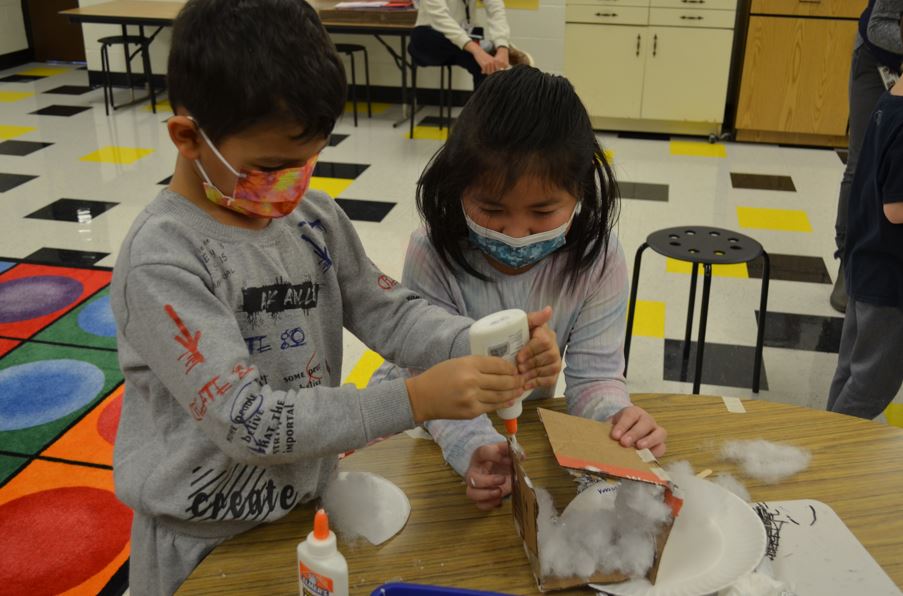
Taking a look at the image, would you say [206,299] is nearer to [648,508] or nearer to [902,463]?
[648,508]

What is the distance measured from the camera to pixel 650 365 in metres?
2.62

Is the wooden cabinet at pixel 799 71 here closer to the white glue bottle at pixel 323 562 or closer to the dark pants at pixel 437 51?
the dark pants at pixel 437 51

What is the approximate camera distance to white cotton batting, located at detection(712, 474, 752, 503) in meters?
0.97

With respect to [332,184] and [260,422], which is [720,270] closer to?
[332,184]

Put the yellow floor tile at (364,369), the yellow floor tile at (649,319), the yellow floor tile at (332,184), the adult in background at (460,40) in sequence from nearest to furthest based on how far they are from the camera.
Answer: the yellow floor tile at (364,369) < the yellow floor tile at (649,319) < the yellow floor tile at (332,184) < the adult in background at (460,40)

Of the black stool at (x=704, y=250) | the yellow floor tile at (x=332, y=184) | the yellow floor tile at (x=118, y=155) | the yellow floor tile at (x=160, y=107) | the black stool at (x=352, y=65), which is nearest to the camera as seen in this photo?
the black stool at (x=704, y=250)

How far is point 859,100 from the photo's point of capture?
2.93 meters

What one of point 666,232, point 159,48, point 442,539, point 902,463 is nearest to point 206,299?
point 442,539

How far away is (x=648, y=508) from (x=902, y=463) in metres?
0.38

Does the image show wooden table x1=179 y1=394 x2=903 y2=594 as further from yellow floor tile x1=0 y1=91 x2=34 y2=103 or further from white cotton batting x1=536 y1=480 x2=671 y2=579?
yellow floor tile x1=0 y1=91 x2=34 y2=103

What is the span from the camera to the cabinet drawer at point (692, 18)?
187 inches

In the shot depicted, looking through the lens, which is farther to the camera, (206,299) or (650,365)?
(650,365)

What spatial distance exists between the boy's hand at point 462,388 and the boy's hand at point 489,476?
138mm

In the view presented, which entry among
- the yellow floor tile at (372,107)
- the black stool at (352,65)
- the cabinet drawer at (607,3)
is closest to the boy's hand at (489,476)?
the cabinet drawer at (607,3)
